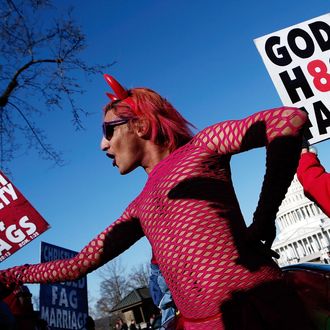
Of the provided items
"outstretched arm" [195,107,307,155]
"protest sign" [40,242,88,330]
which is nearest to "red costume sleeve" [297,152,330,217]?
"outstretched arm" [195,107,307,155]

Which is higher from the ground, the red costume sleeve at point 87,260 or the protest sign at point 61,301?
the red costume sleeve at point 87,260

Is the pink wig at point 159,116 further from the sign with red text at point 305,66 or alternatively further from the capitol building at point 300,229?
the capitol building at point 300,229

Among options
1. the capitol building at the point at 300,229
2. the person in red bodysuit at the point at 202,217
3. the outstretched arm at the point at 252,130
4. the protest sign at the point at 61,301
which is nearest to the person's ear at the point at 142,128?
the person in red bodysuit at the point at 202,217

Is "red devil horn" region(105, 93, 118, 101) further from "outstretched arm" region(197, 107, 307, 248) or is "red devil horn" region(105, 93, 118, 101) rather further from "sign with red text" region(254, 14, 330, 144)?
"sign with red text" region(254, 14, 330, 144)

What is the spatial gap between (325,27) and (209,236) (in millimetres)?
4212

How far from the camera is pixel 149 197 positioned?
5.22ft

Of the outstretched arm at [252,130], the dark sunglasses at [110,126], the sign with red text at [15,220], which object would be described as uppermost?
the sign with red text at [15,220]

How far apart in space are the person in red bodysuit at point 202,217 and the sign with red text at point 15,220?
3.84 meters

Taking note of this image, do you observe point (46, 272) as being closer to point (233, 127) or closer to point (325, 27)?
point (233, 127)

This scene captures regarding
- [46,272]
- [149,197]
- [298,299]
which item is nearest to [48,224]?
[46,272]

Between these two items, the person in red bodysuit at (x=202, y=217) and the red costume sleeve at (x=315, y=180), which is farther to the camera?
the red costume sleeve at (x=315, y=180)

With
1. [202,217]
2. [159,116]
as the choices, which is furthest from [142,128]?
[202,217]

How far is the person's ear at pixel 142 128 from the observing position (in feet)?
5.70

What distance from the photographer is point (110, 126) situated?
71.3 inches
